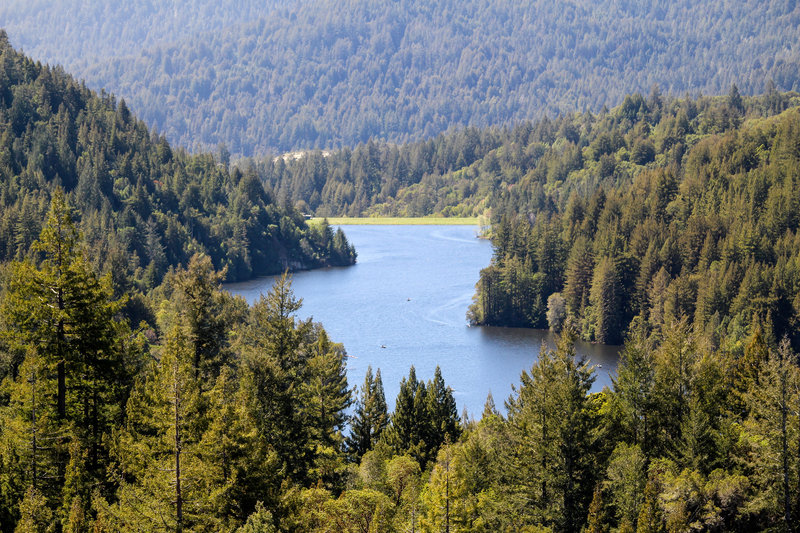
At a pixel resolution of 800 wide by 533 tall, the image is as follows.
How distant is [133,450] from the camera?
38656 millimetres

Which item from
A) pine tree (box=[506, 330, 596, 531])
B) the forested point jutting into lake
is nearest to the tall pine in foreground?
the forested point jutting into lake

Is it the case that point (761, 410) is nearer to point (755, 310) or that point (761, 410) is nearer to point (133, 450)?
point (133, 450)

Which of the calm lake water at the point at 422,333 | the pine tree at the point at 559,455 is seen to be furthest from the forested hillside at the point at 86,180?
the pine tree at the point at 559,455

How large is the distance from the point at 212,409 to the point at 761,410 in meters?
28.0

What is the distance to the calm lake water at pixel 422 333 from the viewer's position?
4363 inches

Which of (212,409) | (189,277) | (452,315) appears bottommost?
(452,315)

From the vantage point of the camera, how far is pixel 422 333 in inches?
5305

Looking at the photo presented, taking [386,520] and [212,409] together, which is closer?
[212,409]

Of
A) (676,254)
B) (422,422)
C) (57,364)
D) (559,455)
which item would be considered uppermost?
(57,364)

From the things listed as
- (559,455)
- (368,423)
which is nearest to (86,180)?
(368,423)

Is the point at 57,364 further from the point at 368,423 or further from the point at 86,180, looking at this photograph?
the point at 86,180

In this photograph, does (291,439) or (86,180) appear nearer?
(291,439)

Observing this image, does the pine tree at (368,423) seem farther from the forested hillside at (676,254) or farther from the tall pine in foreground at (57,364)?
the forested hillside at (676,254)

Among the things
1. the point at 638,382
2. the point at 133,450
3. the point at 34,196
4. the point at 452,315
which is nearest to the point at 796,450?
the point at 638,382
